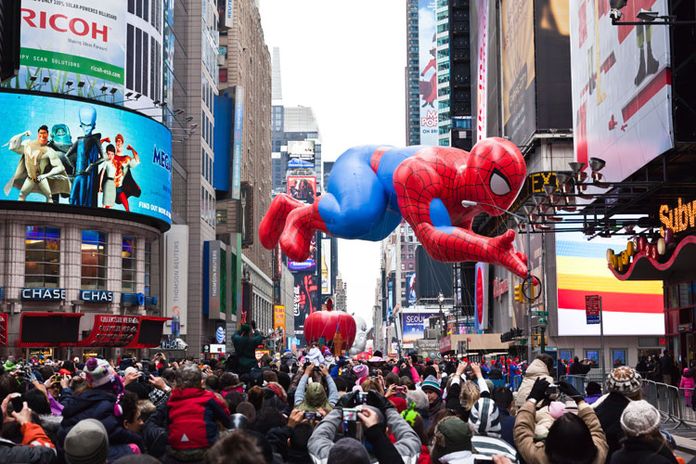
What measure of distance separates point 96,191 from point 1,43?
3819 centimetres

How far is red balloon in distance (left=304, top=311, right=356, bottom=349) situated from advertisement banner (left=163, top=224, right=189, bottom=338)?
38594 mm

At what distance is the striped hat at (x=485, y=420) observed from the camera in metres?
7.70

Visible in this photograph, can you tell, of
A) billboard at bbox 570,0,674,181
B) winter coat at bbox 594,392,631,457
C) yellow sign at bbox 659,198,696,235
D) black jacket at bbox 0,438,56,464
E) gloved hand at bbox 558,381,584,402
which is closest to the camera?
black jacket at bbox 0,438,56,464

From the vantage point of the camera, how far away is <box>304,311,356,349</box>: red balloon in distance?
36.8 m

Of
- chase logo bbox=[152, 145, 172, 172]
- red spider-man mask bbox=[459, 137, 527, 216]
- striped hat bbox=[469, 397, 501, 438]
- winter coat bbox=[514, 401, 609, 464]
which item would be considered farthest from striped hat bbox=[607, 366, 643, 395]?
chase logo bbox=[152, 145, 172, 172]

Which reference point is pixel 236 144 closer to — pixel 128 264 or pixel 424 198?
pixel 128 264

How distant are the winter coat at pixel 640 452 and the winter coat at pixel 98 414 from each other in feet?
12.7

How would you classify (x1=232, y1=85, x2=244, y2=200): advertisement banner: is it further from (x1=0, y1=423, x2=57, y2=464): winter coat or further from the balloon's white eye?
(x1=0, y1=423, x2=57, y2=464): winter coat

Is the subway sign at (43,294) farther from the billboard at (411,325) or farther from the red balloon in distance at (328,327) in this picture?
the billboard at (411,325)

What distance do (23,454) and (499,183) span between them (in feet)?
43.3

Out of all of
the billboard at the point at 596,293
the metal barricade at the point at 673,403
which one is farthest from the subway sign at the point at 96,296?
the metal barricade at the point at 673,403

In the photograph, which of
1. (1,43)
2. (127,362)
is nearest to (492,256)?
(127,362)

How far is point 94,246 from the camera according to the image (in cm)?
6316

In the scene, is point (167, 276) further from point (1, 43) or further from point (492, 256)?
point (492, 256)
